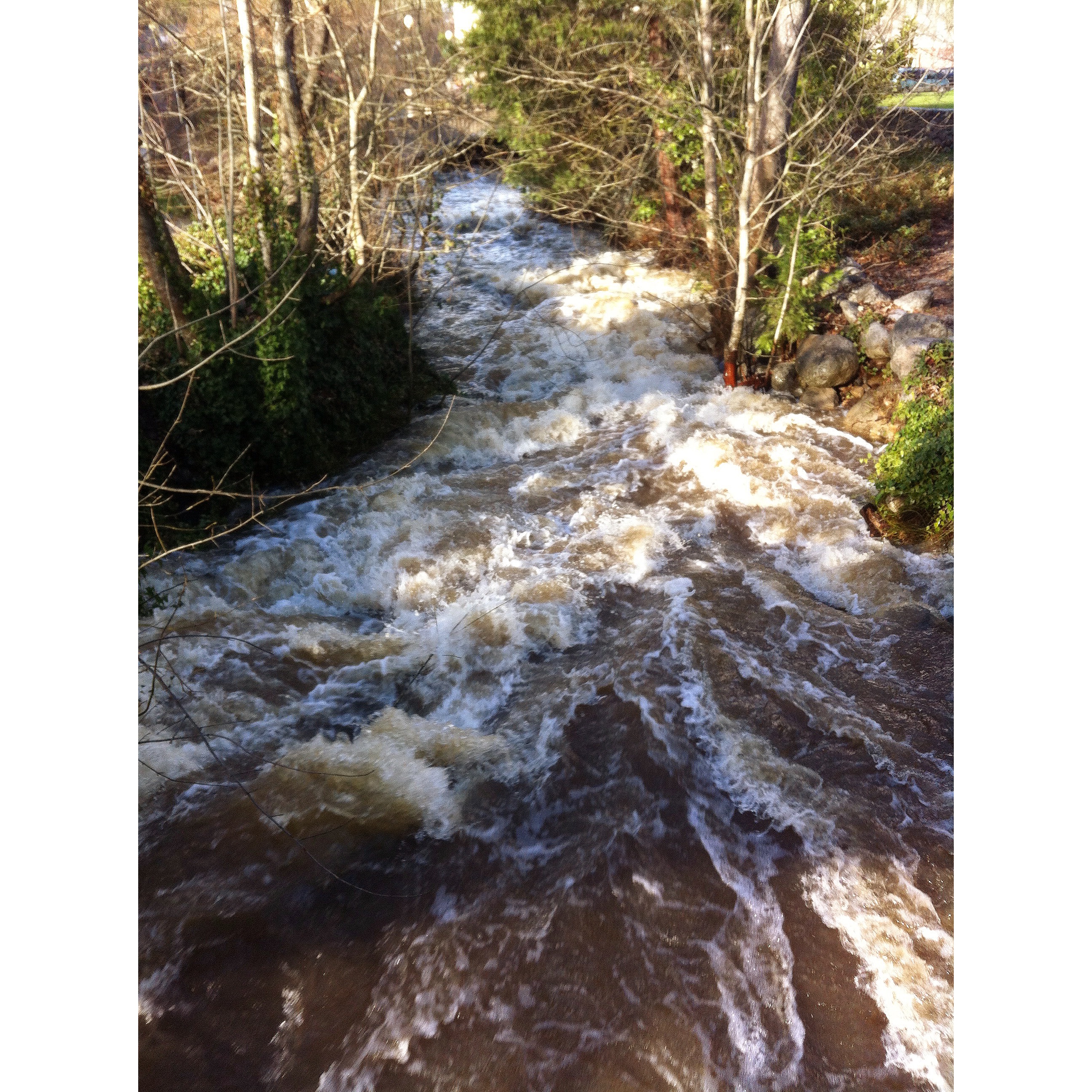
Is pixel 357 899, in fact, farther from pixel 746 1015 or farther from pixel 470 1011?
pixel 746 1015

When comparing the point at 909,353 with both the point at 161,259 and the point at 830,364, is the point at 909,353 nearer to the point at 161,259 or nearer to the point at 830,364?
the point at 830,364

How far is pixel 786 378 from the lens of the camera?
30.3ft

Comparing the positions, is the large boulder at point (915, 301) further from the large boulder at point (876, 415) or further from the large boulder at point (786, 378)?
the large boulder at point (786, 378)

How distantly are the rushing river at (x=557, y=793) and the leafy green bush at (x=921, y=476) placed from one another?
29cm

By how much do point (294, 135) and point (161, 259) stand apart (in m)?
1.79

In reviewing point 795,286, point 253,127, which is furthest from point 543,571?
point 795,286

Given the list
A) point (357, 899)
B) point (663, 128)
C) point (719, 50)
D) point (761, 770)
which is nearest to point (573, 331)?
point (663, 128)

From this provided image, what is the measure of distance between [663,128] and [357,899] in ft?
31.7

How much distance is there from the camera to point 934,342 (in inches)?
315

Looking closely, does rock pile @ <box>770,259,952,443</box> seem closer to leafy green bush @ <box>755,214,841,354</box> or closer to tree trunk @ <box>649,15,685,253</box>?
leafy green bush @ <box>755,214,841,354</box>

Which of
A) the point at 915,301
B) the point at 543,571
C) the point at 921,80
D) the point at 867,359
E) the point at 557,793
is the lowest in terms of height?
the point at 557,793

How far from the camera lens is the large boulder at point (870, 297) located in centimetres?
941

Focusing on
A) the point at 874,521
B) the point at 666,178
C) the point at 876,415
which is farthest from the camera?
the point at 666,178
